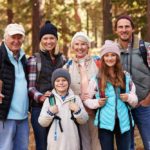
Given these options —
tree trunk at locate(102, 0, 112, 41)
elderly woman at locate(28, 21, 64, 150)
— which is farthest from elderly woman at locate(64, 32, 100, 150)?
tree trunk at locate(102, 0, 112, 41)

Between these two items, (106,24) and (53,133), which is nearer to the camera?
(53,133)

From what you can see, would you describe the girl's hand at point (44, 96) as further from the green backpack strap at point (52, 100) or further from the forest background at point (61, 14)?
the forest background at point (61, 14)

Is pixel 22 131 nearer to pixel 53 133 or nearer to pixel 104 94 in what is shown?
pixel 53 133

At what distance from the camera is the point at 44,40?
5.84 m

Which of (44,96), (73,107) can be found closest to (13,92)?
(44,96)

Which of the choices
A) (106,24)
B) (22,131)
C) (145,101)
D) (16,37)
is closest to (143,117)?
(145,101)

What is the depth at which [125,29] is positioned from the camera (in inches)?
220

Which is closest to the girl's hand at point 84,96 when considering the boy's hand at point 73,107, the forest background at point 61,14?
the boy's hand at point 73,107

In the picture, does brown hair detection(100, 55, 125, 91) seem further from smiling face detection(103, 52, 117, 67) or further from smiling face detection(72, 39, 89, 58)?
smiling face detection(72, 39, 89, 58)

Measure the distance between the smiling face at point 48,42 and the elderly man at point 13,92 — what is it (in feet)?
1.20

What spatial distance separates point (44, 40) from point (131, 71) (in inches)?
58.6

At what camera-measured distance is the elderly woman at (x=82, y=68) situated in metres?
5.76

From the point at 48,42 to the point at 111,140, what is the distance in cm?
184

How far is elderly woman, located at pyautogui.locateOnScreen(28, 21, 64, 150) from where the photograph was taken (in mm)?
5723
